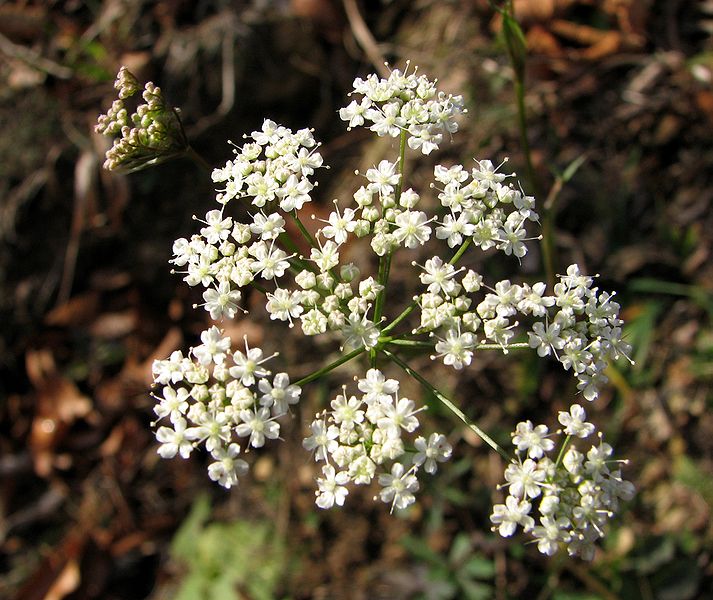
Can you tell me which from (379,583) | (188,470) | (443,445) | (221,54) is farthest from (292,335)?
(443,445)

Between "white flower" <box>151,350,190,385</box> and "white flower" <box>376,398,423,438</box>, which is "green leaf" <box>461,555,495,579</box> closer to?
"white flower" <box>376,398,423,438</box>

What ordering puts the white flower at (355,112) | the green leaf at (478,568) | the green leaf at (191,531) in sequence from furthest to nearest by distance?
1. the green leaf at (191,531)
2. the green leaf at (478,568)
3. the white flower at (355,112)

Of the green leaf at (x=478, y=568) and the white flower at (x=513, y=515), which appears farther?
the green leaf at (x=478, y=568)

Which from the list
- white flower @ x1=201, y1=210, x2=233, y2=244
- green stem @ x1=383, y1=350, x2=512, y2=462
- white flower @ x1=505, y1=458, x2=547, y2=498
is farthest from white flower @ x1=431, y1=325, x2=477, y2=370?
white flower @ x1=201, y1=210, x2=233, y2=244

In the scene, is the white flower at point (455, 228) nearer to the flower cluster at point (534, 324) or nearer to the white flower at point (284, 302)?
the flower cluster at point (534, 324)

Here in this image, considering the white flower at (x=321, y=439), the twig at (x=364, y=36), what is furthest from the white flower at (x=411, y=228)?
the twig at (x=364, y=36)

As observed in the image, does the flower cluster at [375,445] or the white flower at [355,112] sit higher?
the white flower at [355,112]

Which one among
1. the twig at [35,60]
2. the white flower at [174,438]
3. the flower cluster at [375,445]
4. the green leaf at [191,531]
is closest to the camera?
the flower cluster at [375,445]
